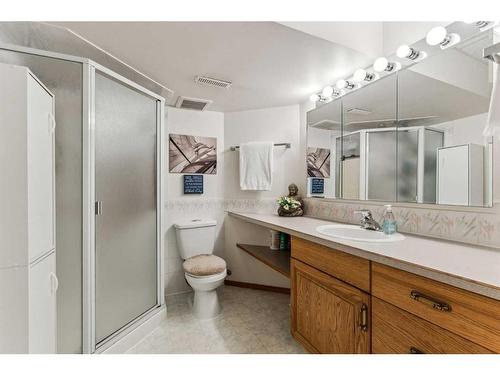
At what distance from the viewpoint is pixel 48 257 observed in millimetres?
993

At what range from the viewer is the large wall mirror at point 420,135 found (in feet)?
3.76

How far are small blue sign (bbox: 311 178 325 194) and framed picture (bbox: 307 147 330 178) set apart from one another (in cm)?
5

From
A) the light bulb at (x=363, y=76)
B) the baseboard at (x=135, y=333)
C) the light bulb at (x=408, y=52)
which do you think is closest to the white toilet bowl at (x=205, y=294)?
the baseboard at (x=135, y=333)

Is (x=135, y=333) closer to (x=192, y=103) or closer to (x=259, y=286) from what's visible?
(x=259, y=286)

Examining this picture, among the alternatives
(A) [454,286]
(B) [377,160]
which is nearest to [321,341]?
(A) [454,286]

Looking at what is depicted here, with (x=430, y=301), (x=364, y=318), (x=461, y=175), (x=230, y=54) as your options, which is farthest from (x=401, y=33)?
(x=364, y=318)

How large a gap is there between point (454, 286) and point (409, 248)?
331 mm

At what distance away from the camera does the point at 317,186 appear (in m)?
2.15

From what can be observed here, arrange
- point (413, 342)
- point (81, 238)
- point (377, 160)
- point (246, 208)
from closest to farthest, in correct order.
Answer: point (413, 342) < point (81, 238) < point (377, 160) < point (246, 208)

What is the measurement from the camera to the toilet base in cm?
194

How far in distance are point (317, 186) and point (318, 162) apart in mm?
221

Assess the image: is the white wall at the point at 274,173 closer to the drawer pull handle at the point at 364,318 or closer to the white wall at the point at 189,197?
the white wall at the point at 189,197

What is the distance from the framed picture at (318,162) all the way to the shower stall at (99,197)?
4.59ft

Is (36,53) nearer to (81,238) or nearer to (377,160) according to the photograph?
(81,238)
